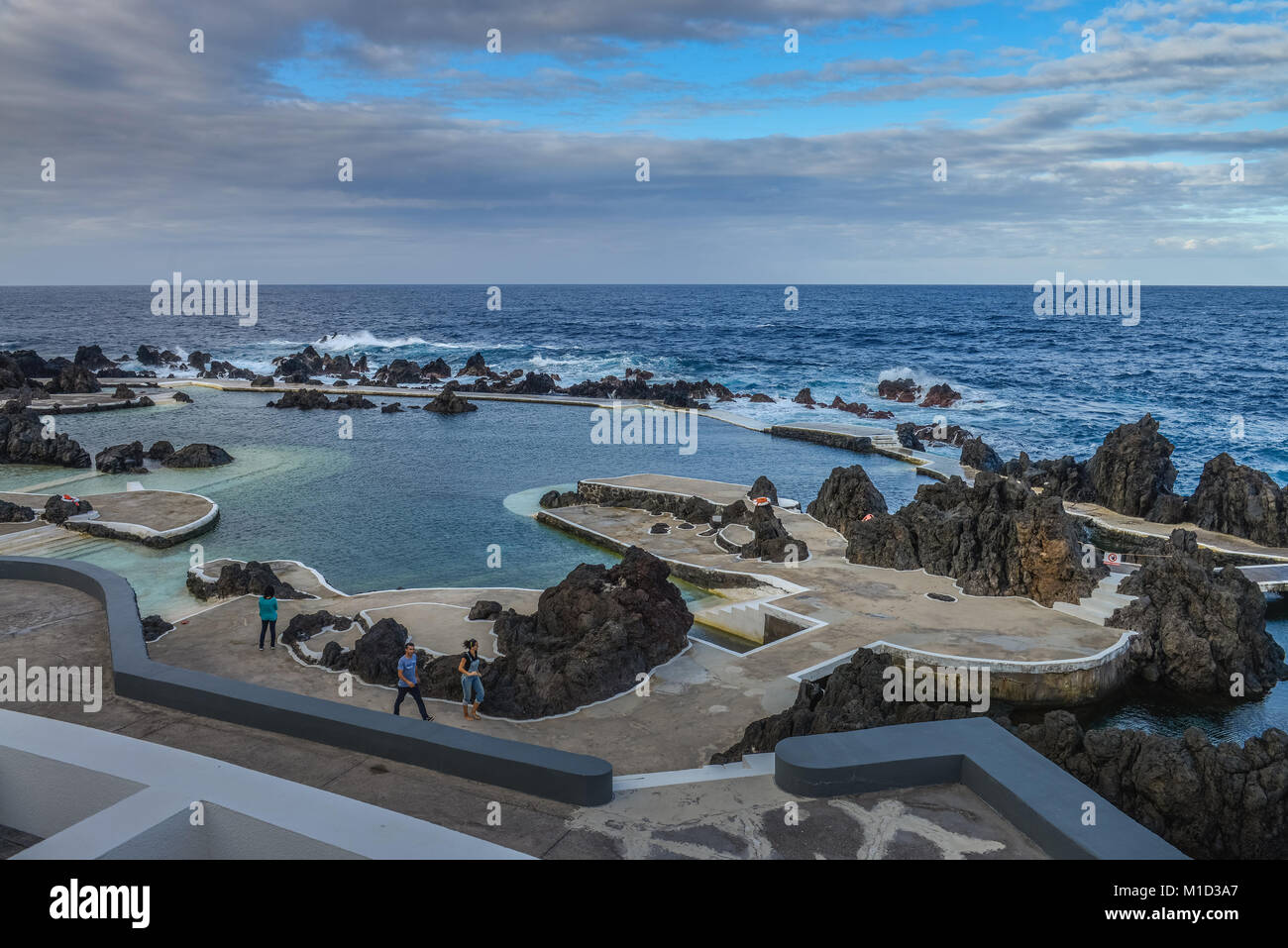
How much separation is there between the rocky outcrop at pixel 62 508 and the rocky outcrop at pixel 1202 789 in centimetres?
2852

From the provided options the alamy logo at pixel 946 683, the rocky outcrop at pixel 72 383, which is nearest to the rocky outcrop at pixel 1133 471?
the alamy logo at pixel 946 683

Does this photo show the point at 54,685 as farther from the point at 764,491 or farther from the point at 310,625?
the point at 764,491

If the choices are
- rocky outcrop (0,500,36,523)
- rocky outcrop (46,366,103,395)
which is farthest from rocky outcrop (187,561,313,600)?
rocky outcrop (46,366,103,395)

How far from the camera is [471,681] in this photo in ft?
47.6

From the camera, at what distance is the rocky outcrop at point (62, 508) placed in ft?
91.8

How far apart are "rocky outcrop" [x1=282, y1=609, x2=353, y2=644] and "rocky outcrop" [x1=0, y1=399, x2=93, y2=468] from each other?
25.1 m

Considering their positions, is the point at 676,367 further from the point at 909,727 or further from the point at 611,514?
the point at 909,727

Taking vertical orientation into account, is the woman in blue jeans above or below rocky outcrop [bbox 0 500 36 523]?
below

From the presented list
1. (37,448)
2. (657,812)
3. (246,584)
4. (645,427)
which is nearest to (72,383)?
(37,448)

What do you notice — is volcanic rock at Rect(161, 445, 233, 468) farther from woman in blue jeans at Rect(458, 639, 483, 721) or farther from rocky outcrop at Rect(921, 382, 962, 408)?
rocky outcrop at Rect(921, 382, 962, 408)

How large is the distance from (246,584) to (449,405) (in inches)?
1384

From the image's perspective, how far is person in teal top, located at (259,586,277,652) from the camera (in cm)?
1722

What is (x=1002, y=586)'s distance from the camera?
2108 centimetres
